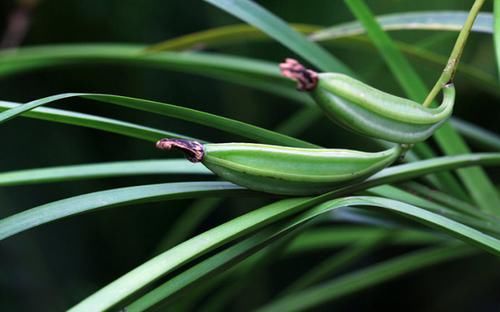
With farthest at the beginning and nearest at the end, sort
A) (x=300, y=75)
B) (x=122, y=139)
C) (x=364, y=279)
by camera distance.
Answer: (x=122, y=139) < (x=364, y=279) < (x=300, y=75)

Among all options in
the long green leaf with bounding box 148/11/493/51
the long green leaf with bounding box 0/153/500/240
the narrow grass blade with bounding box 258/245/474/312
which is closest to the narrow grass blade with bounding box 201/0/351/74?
the long green leaf with bounding box 148/11/493/51

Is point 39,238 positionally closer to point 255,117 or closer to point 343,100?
point 255,117

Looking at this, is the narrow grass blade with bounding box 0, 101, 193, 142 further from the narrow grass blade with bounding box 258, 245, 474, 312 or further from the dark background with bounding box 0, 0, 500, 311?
the dark background with bounding box 0, 0, 500, 311

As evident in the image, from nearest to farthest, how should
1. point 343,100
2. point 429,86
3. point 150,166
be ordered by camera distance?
point 343,100, point 150,166, point 429,86

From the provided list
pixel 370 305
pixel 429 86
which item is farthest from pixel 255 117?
pixel 370 305

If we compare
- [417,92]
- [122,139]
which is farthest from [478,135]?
[122,139]

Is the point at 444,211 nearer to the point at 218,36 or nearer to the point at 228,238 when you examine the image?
the point at 228,238
